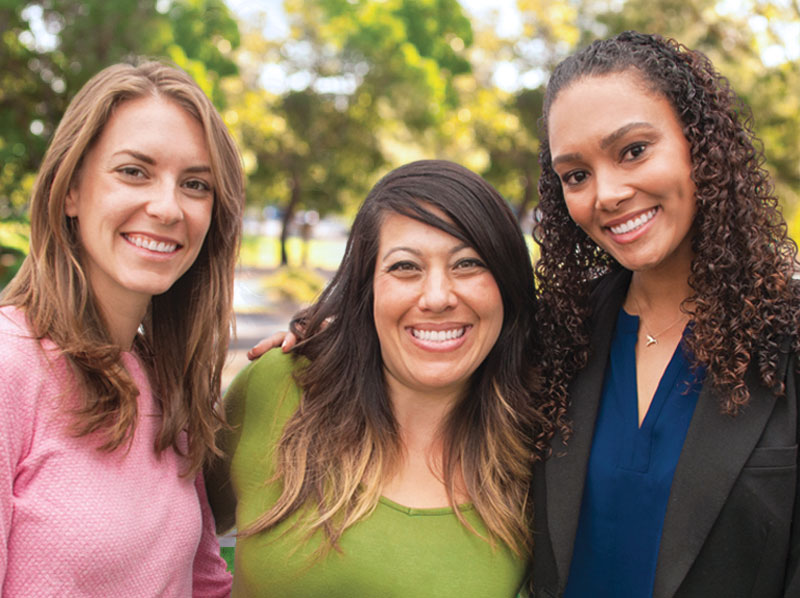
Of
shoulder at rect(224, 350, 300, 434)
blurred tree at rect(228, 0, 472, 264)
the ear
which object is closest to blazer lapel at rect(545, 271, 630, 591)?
shoulder at rect(224, 350, 300, 434)

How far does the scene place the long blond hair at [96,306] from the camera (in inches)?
83.7

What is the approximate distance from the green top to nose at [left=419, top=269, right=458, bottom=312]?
0.69 m

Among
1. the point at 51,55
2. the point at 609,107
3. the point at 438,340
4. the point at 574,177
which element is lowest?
the point at 438,340

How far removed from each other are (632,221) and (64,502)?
1.80 meters

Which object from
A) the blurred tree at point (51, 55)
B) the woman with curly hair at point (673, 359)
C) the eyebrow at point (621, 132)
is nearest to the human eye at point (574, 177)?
the woman with curly hair at point (673, 359)

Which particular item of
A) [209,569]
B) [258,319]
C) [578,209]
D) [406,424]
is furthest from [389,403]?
[258,319]

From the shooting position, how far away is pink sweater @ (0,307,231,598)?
191 cm

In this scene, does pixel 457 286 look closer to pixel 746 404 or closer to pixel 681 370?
pixel 681 370

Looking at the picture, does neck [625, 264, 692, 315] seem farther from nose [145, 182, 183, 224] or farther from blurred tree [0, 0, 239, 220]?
blurred tree [0, 0, 239, 220]

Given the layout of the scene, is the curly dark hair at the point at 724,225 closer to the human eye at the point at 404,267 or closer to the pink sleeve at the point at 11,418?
the human eye at the point at 404,267

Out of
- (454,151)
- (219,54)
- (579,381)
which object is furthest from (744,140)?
(454,151)

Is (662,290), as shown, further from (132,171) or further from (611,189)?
(132,171)

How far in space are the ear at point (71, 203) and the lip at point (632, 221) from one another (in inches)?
64.2

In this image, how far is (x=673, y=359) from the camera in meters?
2.29
